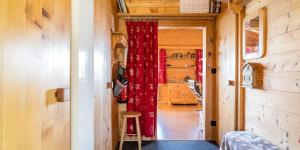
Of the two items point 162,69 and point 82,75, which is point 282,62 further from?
point 162,69

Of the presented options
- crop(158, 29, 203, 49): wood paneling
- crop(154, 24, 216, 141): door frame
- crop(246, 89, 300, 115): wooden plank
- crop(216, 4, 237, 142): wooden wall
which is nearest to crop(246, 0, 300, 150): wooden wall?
crop(246, 89, 300, 115): wooden plank

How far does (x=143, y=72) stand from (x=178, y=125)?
6.08 ft

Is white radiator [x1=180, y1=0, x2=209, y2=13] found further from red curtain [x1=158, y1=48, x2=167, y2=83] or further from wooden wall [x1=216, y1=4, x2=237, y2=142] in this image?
red curtain [x1=158, y1=48, x2=167, y2=83]

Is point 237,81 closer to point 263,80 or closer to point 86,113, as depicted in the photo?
point 263,80

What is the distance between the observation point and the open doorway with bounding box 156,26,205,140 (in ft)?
23.3

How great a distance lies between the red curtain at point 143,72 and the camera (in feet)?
14.7

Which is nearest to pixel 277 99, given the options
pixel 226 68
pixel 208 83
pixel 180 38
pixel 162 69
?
pixel 226 68

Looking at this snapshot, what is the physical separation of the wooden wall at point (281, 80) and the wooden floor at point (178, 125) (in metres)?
2.14

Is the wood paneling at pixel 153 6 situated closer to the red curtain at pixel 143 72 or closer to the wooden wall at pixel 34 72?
the red curtain at pixel 143 72

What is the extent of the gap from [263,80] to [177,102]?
6.47m

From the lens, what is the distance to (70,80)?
163 cm

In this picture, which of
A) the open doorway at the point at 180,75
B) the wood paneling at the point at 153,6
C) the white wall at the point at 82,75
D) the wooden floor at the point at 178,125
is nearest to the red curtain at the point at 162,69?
A: the open doorway at the point at 180,75

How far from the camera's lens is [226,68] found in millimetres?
3863

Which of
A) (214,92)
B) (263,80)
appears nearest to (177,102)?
(214,92)
